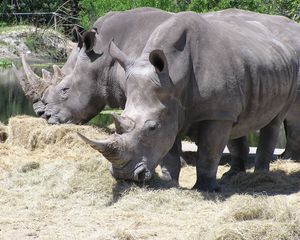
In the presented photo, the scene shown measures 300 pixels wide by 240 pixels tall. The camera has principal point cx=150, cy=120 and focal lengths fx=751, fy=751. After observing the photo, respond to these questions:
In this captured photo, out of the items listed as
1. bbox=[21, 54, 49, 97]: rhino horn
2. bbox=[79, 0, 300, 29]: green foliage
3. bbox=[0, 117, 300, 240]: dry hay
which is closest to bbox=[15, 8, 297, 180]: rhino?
bbox=[21, 54, 49, 97]: rhino horn

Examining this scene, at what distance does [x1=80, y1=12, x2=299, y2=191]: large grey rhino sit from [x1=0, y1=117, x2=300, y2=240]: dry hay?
0.33m

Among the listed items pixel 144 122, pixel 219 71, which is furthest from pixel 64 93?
pixel 144 122

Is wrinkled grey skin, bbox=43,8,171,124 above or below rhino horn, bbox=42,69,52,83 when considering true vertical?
above

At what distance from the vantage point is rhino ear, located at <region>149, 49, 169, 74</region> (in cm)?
711

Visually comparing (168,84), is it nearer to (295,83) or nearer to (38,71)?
(295,83)

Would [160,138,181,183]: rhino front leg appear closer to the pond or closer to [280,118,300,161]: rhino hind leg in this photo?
[280,118,300,161]: rhino hind leg

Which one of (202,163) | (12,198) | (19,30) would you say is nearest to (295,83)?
(202,163)

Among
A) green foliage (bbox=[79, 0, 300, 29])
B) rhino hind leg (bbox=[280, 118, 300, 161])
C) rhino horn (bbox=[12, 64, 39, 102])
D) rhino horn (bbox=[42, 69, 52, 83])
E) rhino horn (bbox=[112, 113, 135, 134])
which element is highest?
rhino horn (bbox=[112, 113, 135, 134])

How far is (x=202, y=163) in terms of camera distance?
25.5ft

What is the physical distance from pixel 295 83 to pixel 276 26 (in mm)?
1354

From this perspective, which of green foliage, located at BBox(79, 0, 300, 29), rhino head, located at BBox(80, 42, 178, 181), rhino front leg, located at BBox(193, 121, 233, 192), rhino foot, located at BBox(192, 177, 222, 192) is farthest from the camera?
green foliage, located at BBox(79, 0, 300, 29)

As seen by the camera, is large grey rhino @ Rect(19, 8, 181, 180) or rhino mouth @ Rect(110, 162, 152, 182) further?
large grey rhino @ Rect(19, 8, 181, 180)

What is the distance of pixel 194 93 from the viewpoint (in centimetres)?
752

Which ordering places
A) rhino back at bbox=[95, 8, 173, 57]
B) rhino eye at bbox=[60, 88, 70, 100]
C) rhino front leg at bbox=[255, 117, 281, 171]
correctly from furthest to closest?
1. rhino eye at bbox=[60, 88, 70, 100]
2. rhino front leg at bbox=[255, 117, 281, 171]
3. rhino back at bbox=[95, 8, 173, 57]
